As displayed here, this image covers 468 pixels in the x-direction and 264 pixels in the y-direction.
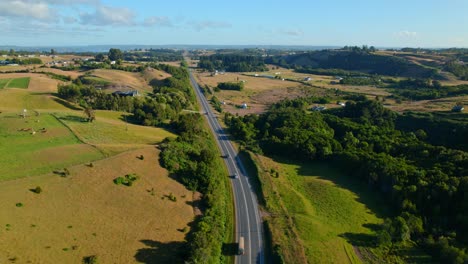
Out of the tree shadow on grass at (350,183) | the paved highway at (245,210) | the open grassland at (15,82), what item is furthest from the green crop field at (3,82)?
the tree shadow on grass at (350,183)

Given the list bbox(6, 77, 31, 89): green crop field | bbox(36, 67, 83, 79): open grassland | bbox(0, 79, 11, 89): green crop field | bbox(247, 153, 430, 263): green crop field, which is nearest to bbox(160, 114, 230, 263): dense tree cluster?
bbox(247, 153, 430, 263): green crop field

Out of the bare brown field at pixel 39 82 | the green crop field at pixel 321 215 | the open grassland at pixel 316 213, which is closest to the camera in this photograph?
the green crop field at pixel 321 215

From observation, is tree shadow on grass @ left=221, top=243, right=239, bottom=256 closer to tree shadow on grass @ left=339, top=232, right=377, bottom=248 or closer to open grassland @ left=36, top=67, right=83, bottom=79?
tree shadow on grass @ left=339, top=232, right=377, bottom=248

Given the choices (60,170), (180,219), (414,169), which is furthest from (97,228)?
(414,169)

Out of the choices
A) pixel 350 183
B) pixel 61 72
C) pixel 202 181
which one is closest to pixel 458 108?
pixel 350 183

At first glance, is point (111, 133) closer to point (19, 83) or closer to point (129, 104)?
point (129, 104)

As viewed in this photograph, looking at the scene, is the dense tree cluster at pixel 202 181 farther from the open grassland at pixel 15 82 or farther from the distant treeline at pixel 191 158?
the open grassland at pixel 15 82
